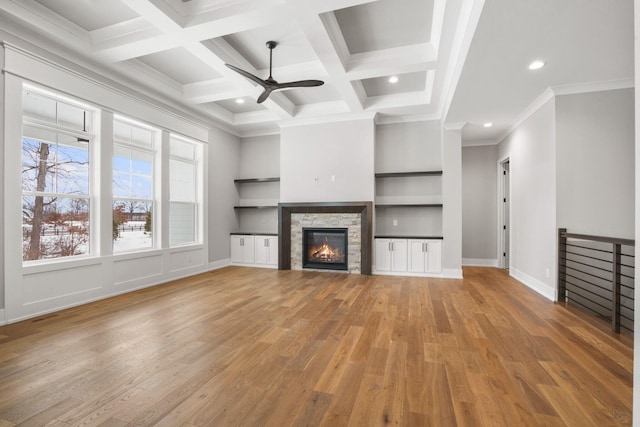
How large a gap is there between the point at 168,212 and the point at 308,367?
4182 mm

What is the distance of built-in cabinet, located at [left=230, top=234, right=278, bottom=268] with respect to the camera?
6480 millimetres

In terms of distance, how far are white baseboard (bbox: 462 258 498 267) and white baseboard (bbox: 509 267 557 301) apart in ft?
3.25

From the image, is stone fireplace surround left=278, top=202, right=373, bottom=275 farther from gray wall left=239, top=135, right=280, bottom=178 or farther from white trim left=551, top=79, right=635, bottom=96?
white trim left=551, top=79, right=635, bottom=96

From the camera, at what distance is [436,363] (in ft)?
7.43

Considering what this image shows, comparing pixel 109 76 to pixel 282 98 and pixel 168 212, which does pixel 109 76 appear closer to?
pixel 168 212

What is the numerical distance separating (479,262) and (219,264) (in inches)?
233

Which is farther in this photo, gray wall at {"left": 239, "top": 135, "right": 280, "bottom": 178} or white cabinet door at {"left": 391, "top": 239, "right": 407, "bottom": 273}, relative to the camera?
gray wall at {"left": 239, "top": 135, "right": 280, "bottom": 178}

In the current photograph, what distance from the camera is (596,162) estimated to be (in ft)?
12.5

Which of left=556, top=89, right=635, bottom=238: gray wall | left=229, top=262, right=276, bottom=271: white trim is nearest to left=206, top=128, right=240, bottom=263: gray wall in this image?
left=229, top=262, right=276, bottom=271: white trim

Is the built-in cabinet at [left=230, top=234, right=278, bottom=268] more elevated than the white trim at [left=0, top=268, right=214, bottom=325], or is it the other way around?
the built-in cabinet at [left=230, top=234, right=278, bottom=268]

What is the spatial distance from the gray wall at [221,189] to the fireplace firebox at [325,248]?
1899 millimetres

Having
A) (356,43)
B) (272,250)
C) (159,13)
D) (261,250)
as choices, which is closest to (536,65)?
(356,43)

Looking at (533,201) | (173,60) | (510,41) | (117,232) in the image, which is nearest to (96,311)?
(117,232)

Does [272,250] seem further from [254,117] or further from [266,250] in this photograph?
[254,117]
